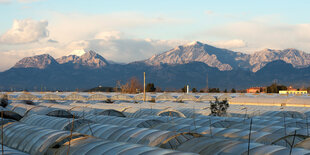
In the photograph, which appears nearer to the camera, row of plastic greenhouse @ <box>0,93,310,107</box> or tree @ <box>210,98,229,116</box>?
tree @ <box>210,98,229,116</box>

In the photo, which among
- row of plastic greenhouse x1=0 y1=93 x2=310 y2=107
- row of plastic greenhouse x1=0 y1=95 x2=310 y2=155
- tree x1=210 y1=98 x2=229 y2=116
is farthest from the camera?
row of plastic greenhouse x1=0 y1=93 x2=310 y2=107

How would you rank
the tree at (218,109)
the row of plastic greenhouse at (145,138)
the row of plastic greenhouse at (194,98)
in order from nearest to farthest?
the row of plastic greenhouse at (145,138)
the tree at (218,109)
the row of plastic greenhouse at (194,98)

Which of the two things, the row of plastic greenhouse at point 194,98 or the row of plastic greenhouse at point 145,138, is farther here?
the row of plastic greenhouse at point 194,98

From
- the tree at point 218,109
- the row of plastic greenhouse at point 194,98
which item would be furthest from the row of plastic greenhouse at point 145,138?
the row of plastic greenhouse at point 194,98

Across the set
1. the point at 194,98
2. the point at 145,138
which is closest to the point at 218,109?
the point at 145,138

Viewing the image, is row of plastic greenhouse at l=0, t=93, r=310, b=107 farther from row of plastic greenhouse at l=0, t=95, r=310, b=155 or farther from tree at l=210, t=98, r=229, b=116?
row of plastic greenhouse at l=0, t=95, r=310, b=155

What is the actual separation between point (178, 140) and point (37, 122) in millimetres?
15703

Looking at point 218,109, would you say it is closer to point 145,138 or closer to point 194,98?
point 145,138

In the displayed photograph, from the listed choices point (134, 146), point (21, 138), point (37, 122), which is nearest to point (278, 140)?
point (134, 146)

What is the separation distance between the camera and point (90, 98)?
8762cm

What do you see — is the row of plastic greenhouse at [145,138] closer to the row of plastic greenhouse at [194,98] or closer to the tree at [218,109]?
the tree at [218,109]

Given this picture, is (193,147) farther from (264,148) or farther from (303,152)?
(303,152)

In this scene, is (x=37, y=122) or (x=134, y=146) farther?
(x=37, y=122)

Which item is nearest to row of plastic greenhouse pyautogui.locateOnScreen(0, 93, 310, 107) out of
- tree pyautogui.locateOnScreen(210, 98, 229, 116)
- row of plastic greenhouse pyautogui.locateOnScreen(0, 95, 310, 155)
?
tree pyautogui.locateOnScreen(210, 98, 229, 116)
